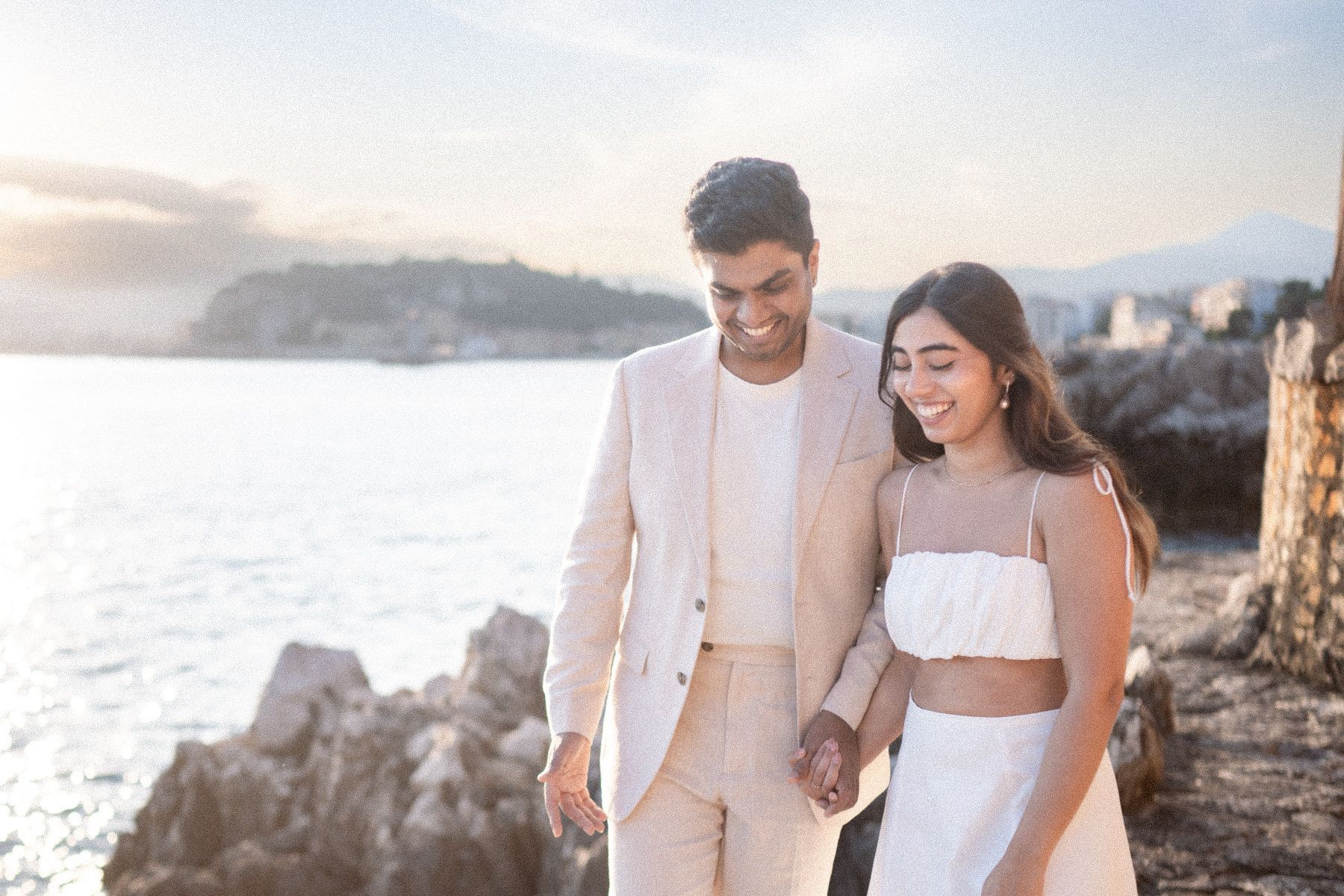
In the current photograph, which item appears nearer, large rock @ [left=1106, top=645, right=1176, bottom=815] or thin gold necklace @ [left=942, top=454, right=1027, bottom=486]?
thin gold necklace @ [left=942, top=454, right=1027, bottom=486]

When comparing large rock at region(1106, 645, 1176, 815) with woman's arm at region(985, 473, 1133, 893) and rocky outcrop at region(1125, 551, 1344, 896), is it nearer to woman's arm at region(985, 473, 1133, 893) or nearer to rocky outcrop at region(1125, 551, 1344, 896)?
rocky outcrop at region(1125, 551, 1344, 896)

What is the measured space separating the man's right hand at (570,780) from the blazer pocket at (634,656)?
184 mm

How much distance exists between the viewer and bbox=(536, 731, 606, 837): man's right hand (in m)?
2.41

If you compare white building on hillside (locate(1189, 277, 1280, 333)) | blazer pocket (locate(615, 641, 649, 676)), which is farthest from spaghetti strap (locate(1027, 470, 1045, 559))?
white building on hillside (locate(1189, 277, 1280, 333))

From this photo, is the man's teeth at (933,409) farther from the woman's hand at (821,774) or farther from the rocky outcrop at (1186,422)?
the rocky outcrop at (1186,422)

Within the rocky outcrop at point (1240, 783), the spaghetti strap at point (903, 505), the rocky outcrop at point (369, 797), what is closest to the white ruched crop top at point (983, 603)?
the spaghetti strap at point (903, 505)

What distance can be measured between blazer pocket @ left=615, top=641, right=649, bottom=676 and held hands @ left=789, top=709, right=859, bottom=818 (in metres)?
0.38

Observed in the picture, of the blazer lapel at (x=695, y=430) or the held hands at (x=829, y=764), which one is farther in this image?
the blazer lapel at (x=695, y=430)

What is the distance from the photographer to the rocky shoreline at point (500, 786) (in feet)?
13.3

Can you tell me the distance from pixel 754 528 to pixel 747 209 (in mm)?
658

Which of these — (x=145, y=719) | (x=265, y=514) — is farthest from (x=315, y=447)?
(x=145, y=719)

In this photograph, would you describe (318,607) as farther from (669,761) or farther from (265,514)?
(669,761)

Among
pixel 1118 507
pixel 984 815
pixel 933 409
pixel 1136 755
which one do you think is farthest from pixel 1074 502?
pixel 1136 755

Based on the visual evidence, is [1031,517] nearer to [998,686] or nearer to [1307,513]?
[998,686]
